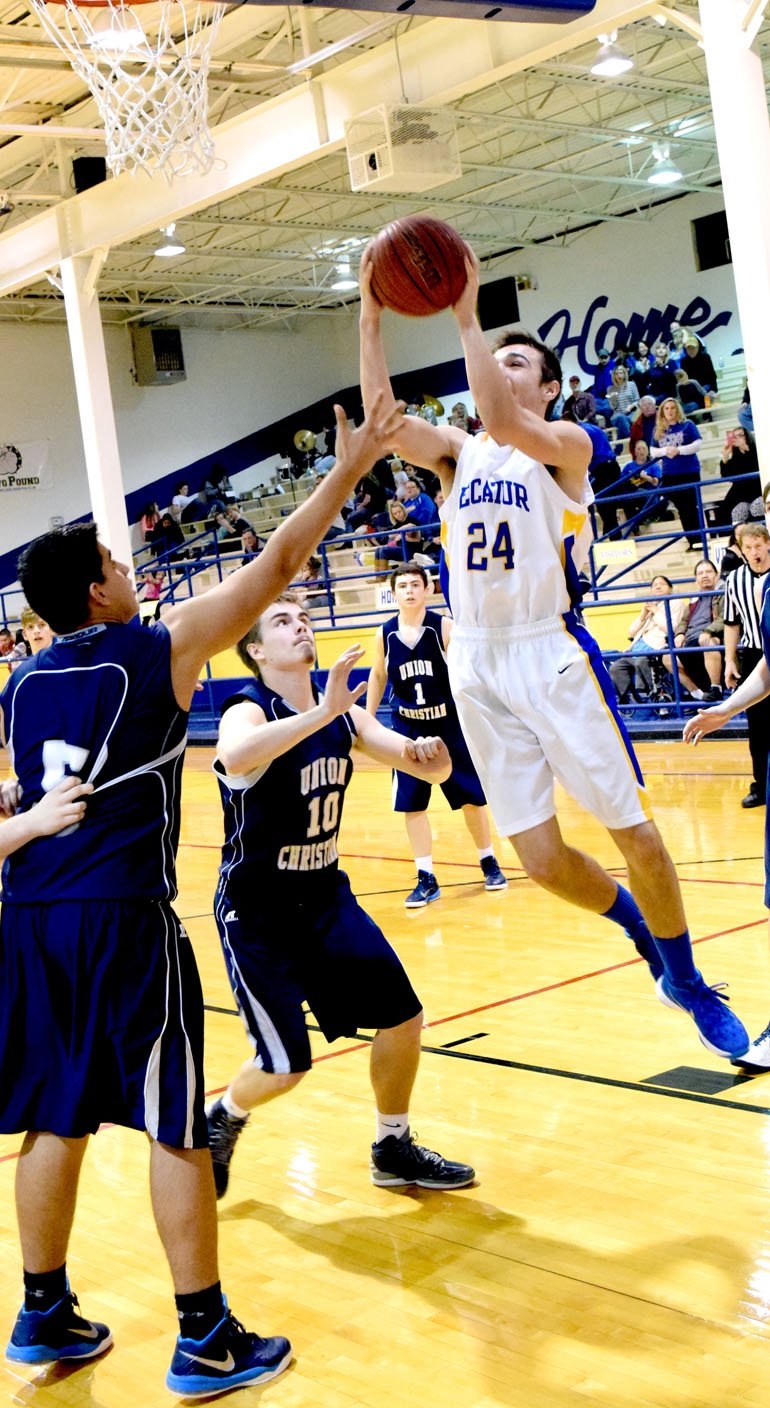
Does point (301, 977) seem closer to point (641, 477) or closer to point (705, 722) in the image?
point (705, 722)

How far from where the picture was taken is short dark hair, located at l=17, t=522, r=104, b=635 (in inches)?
112

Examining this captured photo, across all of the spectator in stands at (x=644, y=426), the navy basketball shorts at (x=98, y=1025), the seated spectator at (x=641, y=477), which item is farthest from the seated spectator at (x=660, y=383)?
the navy basketball shorts at (x=98, y=1025)

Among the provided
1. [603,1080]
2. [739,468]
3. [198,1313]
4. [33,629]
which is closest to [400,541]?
[739,468]

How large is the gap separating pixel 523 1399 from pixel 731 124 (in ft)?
25.5

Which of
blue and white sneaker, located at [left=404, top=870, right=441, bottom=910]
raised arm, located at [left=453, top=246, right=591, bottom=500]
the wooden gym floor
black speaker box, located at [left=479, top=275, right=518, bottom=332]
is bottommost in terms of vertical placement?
the wooden gym floor

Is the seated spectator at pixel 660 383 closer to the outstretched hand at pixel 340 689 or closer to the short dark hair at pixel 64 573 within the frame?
the outstretched hand at pixel 340 689

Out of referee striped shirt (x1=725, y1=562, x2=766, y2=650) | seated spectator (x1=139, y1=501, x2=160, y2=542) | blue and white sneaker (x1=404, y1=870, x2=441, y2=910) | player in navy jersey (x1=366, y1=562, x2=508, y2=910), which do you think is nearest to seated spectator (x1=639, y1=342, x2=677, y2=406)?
seated spectator (x1=139, y1=501, x2=160, y2=542)

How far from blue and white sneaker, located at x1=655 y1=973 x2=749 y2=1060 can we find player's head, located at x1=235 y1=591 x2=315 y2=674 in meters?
1.27

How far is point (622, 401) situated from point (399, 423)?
16.2 m

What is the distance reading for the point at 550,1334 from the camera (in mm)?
2818

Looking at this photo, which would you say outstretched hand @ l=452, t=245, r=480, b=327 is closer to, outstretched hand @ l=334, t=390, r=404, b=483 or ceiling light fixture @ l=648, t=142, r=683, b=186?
outstretched hand @ l=334, t=390, r=404, b=483

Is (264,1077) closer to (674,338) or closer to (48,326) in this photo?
(674,338)

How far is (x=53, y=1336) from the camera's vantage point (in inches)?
115

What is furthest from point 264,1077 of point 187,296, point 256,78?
point 187,296
